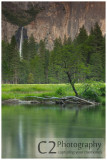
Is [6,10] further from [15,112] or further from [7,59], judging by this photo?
[15,112]

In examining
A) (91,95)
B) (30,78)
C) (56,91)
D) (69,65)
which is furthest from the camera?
(30,78)

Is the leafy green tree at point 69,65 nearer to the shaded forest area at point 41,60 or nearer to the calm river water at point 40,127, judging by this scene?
the calm river water at point 40,127

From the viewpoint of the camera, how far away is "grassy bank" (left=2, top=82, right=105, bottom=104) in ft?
71.0

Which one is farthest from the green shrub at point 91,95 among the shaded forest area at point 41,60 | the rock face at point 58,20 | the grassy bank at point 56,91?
the rock face at point 58,20

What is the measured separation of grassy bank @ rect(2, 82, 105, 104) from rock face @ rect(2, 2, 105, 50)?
40014mm

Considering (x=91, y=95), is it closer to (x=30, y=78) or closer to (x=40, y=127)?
(x=40, y=127)

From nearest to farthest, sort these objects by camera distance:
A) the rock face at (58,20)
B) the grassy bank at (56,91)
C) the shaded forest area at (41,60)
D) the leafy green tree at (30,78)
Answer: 1. the grassy bank at (56,91)
2. the shaded forest area at (41,60)
3. the leafy green tree at (30,78)
4. the rock face at (58,20)

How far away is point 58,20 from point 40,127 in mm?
59166

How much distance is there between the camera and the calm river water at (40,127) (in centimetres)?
909

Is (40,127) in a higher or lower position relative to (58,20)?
lower

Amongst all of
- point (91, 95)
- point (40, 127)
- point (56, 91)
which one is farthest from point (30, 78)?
point (40, 127)

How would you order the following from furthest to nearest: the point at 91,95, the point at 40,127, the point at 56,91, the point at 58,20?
the point at 58,20 → the point at 56,91 → the point at 91,95 → the point at 40,127

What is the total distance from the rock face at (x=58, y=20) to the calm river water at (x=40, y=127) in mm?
49317

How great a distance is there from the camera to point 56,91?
76.0ft
